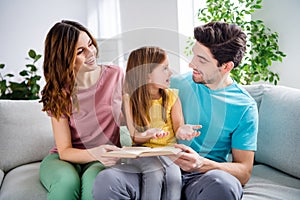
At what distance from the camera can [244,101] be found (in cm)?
162

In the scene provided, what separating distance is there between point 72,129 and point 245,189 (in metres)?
0.77

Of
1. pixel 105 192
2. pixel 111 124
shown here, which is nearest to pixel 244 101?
pixel 111 124

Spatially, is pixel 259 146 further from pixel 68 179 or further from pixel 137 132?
pixel 68 179

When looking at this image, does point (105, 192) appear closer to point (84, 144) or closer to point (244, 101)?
point (84, 144)

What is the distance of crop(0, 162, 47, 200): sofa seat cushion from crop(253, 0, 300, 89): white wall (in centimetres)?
166

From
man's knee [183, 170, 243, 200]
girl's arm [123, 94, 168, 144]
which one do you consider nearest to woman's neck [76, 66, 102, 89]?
girl's arm [123, 94, 168, 144]

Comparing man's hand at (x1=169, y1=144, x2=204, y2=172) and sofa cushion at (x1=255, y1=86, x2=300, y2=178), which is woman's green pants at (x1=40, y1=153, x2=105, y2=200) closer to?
man's hand at (x1=169, y1=144, x2=204, y2=172)

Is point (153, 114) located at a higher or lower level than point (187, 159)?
higher

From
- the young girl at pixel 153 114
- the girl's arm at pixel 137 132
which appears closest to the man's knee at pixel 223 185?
the young girl at pixel 153 114

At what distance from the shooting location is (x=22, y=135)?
2.06 m

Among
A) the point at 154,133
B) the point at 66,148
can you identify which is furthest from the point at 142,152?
the point at 66,148

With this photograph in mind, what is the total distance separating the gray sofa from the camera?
1.63 metres

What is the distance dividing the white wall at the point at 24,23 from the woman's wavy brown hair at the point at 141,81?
7.99ft

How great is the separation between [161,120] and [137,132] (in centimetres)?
10
